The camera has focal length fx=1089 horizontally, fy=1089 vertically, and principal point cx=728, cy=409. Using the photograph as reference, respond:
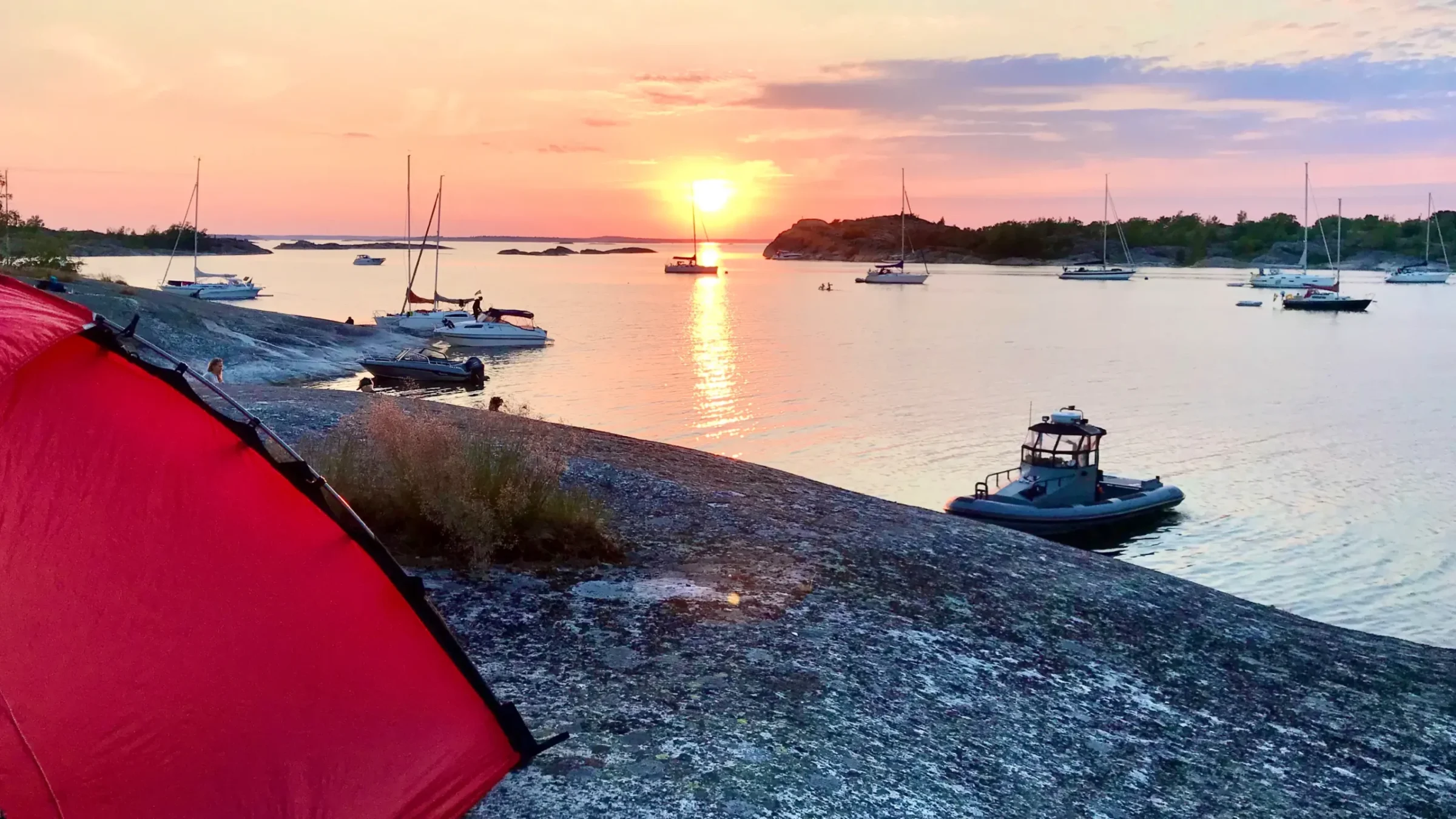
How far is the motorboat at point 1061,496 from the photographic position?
21.4 m

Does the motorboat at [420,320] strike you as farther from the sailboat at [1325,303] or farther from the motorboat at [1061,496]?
the sailboat at [1325,303]

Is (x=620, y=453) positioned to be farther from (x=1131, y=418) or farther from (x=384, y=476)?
(x=1131, y=418)

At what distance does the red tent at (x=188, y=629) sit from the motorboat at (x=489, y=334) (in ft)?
184

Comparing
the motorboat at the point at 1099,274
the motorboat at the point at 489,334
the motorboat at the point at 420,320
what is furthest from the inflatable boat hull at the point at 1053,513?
the motorboat at the point at 1099,274

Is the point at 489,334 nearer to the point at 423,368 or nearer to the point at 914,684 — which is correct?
the point at 423,368

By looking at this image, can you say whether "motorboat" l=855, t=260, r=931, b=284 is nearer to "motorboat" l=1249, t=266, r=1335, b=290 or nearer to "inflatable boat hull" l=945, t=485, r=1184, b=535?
"motorboat" l=1249, t=266, r=1335, b=290

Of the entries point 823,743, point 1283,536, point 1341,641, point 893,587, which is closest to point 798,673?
point 823,743

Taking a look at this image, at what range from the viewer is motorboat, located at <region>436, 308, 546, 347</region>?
5950 cm

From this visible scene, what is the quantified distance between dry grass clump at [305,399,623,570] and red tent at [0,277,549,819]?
99.6 inches

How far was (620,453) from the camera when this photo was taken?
41.1 ft

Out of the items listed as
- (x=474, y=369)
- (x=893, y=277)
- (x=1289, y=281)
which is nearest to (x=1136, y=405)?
(x=474, y=369)

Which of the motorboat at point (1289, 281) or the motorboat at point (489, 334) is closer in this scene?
the motorboat at point (489, 334)

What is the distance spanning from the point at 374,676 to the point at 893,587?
14.6 ft

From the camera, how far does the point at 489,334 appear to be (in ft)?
197
